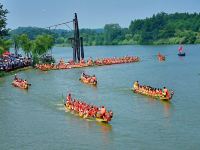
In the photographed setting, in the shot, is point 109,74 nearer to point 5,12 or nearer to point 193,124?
point 5,12

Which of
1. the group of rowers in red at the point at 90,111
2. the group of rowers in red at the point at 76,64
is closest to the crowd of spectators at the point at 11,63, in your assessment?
the group of rowers in red at the point at 76,64

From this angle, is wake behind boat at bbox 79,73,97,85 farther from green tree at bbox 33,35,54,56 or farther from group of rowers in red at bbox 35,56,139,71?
green tree at bbox 33,35,54,56

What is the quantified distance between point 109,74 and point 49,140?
48.5 m

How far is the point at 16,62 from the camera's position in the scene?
9975 centimetres

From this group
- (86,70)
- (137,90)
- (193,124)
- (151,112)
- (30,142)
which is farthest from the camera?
(86,70)

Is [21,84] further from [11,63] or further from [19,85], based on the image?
[11,63]

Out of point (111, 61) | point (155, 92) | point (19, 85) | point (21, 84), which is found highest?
point (155, 92)

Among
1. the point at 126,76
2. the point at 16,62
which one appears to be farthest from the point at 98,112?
the point at 16,62

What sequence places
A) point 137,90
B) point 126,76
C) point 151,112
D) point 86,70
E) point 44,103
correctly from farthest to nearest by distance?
point 86,70 < point 126,76 < point 137,90 < point 44,103 < point 151,112

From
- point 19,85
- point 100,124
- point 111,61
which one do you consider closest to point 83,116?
point 100,124

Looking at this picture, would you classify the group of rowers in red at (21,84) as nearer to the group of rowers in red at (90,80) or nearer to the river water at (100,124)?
the river water at (100,124)

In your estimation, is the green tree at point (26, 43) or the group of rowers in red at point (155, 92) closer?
the group of rowers in red at point (155, 92)

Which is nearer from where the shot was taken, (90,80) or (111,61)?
(90,80)

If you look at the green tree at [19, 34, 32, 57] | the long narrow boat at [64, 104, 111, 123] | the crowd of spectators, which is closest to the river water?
the long narrow boat at [64, 104, 111, 123]
